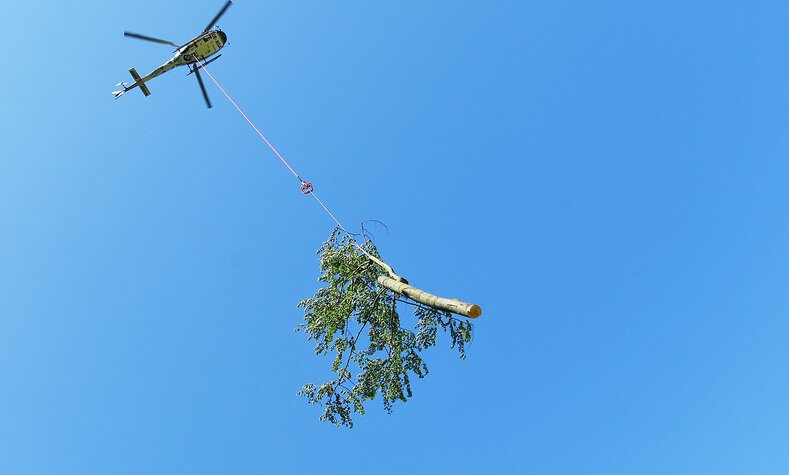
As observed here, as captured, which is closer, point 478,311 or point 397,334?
point 478,311

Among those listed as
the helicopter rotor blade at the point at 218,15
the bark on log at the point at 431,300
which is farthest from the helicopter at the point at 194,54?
the bark on log at the point at 431,300

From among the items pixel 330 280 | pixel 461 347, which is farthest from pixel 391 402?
pixel 330 280

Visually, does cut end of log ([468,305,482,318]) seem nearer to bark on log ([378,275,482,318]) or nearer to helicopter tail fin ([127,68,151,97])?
bark on log ([378,275,482,318])

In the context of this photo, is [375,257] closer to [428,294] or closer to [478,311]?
[428,294]

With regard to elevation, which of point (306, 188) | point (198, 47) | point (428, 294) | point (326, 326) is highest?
point (198, 47)

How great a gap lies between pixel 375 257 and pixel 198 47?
37.1 feet

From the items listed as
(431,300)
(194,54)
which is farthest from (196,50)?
(431,300)

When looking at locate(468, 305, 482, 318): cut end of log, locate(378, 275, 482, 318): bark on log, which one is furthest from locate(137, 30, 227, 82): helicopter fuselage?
locate(468, 305, 482, 318): cut end of log

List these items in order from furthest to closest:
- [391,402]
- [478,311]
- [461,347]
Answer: [391,402] → [461,347] → [478,311]

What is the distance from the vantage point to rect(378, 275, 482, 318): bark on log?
603 cm

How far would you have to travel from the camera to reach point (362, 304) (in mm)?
8648

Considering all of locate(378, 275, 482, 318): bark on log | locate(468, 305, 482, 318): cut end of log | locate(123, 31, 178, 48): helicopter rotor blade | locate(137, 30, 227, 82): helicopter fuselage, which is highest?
locate(137, 30, 227, 82): helicopter fuselage

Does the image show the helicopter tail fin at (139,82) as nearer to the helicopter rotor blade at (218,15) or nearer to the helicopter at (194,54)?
the helicopter at (194,54)

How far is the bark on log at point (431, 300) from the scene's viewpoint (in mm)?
6031
